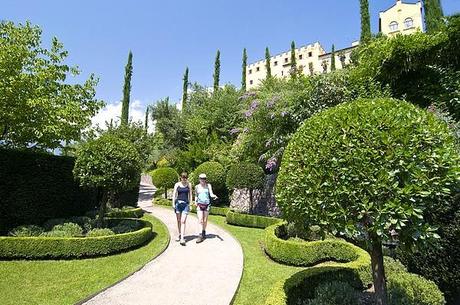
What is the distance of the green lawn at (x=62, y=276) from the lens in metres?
5.30

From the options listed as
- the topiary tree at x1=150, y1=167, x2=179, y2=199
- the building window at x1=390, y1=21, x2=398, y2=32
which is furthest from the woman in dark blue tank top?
the building window at x1=390, y1=21, x2=398, y2=32

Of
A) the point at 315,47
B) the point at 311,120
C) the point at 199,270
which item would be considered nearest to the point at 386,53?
the point at 311,120

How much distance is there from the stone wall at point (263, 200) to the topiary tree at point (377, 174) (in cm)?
1138

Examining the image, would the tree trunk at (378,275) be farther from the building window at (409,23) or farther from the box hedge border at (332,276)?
the building window at (409,23)

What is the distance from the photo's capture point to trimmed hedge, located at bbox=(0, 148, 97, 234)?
8.75 m

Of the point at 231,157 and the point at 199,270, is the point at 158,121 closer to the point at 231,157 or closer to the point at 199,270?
the point at 231,157

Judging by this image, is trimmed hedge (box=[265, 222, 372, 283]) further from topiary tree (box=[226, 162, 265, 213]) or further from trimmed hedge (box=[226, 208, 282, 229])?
topiary tree (box=[226, 162, 265, 213])

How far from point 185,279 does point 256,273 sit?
61.0 inches

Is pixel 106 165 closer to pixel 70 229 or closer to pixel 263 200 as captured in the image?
pixel 70 229

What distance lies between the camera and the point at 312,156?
3.72 m

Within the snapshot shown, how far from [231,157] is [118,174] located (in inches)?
461

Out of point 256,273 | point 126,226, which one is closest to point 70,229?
point 126,226

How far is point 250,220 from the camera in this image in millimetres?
12922

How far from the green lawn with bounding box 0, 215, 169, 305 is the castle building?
34.9 m
